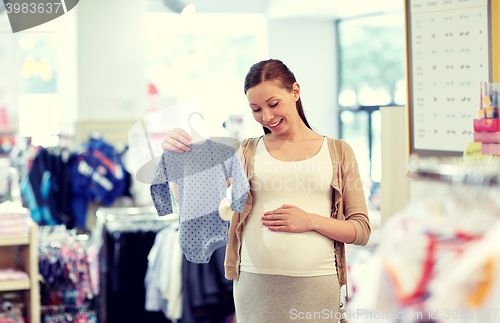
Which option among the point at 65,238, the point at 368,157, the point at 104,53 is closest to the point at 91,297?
the point at 65,238

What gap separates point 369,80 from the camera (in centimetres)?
558

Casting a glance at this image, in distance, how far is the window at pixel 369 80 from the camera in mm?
5391

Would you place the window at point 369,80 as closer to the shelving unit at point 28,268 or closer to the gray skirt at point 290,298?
the shelving unit at point 28,268

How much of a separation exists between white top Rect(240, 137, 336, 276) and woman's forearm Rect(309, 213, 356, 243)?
4 cm

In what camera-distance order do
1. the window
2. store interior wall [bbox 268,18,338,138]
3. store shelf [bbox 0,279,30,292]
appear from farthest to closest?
store interior wall [bbox 268,18,338,138], the window, store shelf [bbox 0,279,30,292]

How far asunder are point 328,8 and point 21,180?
3359 mm

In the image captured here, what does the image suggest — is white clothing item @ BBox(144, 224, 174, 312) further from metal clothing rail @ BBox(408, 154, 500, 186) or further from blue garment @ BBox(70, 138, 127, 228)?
metal clothing rail @ BBox(408, 154, 500, 186)

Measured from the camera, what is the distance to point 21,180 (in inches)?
159

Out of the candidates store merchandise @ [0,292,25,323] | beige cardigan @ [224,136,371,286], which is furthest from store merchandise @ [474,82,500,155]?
store merchandise @ [0,292,25,323]

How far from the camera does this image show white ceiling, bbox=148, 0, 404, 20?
492 cm

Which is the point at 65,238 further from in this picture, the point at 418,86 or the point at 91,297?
the point at 418,86

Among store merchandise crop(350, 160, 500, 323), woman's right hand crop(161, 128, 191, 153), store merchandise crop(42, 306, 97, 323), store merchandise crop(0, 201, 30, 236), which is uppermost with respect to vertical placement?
woman's right hand crop(161, 128, 191, 153)

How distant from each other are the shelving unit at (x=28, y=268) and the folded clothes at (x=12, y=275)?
0.9 inches

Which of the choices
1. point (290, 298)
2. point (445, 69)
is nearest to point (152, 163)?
point (290, 298)
